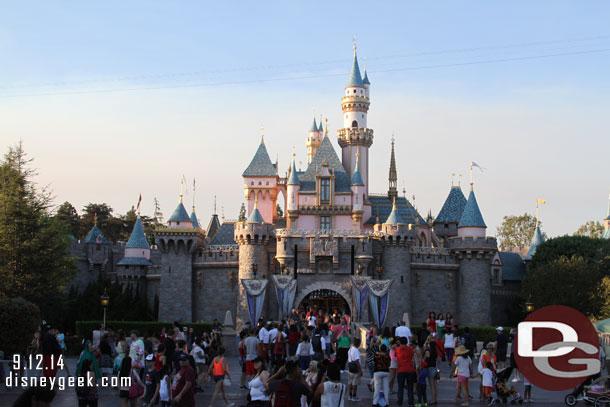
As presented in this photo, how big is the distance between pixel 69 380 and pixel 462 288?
32.6m

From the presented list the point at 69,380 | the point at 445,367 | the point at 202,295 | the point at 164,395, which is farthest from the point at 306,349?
the point at 202,295

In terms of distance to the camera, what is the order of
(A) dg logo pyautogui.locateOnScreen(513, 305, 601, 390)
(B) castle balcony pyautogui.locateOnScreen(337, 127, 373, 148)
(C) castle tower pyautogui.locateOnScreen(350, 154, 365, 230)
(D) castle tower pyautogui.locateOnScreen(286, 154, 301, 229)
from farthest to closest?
(B) castle balcony pyautogui.locateOnScreen(337, 127, 373, 148)
(D) castle tower pyautogui.locateOnScreen(286, 154, 301, 229)
(C) castle tower pyautogui.locateOnScreen(350, 154, 365, 230)
(A) dg logo pyautogui.locateOnScreen(513, 305, 601, 390)

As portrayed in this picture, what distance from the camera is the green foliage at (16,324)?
22859 mm

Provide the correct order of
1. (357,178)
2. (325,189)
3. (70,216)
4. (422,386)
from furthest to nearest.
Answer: (70,216)
(325,189)
(357,178)
(422,386)

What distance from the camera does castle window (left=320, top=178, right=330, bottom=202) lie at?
5491 centimetres

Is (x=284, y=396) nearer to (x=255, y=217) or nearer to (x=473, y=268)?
(x=255, y=217)

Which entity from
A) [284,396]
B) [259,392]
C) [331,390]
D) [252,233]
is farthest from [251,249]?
[284,396]

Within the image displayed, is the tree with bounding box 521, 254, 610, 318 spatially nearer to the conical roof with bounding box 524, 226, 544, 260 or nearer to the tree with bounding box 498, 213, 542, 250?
the conical roof with bounding box 524, 226, 544, 260

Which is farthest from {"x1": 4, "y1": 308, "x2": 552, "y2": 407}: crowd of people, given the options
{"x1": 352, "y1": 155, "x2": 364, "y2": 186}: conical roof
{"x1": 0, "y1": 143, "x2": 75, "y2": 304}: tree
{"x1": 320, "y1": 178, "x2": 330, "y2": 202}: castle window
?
{"x1": 352, "y1": 155, "x2": 364, "y2": 186}: conical roof

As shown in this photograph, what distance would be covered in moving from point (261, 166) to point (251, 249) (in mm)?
7621

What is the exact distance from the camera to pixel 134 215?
84.6 meters

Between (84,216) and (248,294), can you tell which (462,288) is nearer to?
(248,294)

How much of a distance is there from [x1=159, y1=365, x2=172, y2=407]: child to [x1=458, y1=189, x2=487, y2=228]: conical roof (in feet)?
120

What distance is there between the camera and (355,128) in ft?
194
